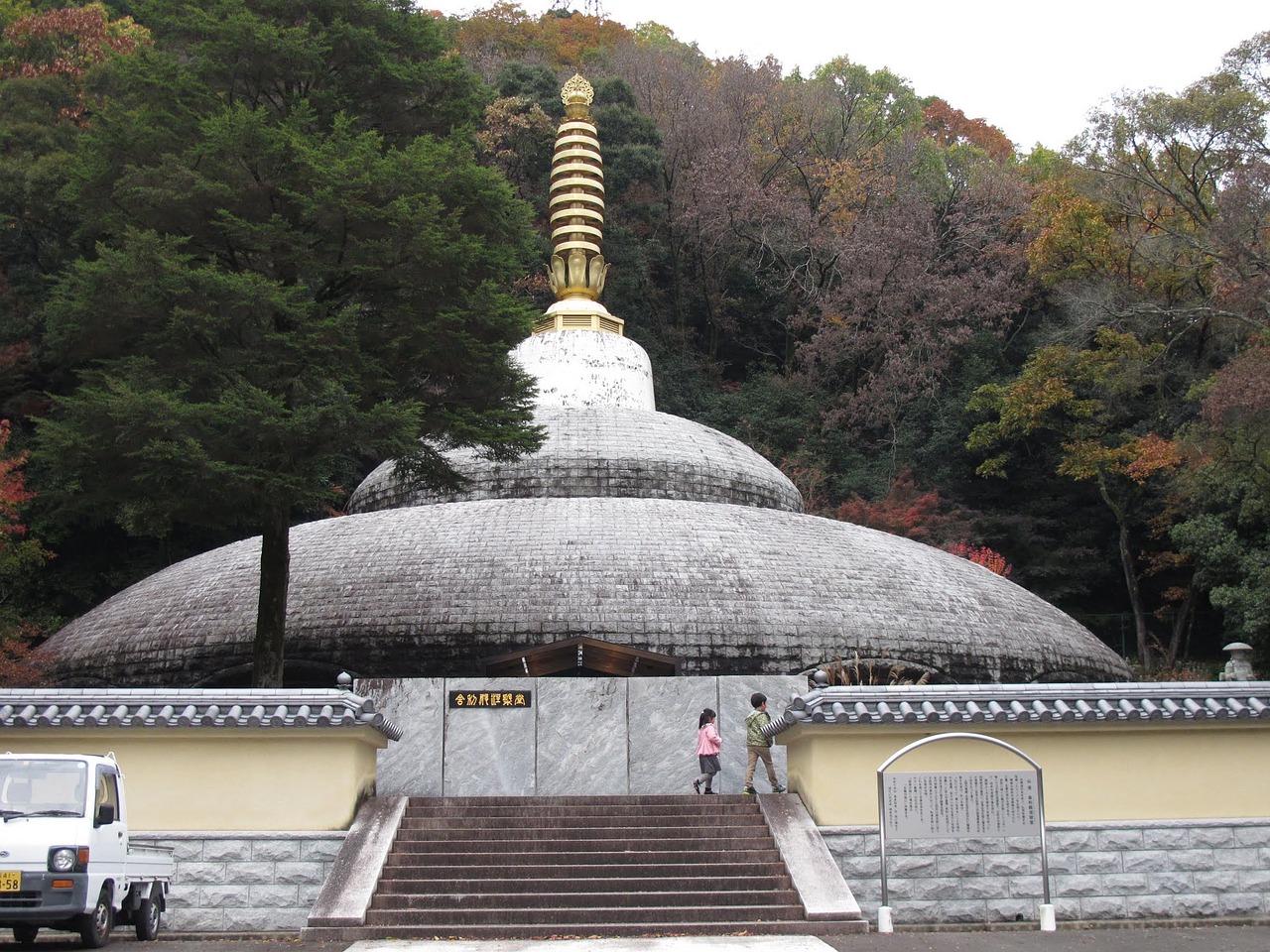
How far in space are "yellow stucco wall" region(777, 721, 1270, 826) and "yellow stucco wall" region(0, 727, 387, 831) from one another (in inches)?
160

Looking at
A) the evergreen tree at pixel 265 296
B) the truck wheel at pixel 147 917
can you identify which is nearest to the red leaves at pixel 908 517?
the evergreen tree at pixel 265 296

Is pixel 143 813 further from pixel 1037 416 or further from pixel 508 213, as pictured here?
pixel 1037 416

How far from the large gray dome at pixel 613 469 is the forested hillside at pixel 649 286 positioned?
2598 mm

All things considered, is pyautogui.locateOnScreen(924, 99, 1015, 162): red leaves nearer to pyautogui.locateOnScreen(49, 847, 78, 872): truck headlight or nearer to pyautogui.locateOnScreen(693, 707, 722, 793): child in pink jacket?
pyautogui.locateOnScreen(693, 707, 722, 793): child in pink jacket

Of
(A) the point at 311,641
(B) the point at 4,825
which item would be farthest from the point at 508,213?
(B) the point at 4,825

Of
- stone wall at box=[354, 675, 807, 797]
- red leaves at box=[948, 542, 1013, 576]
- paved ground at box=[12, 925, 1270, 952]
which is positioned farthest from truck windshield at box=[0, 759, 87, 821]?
red leaves at box=[948, 542, 1013, 576]

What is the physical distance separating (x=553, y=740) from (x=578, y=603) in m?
2.70

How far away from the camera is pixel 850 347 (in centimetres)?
3819

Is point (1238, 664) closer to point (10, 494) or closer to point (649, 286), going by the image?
point (10, 494)

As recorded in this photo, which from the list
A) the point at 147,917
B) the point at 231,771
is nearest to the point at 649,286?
the point at 231,771

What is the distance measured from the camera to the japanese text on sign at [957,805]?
34.8ft

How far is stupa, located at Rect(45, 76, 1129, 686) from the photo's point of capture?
16859 millimetres

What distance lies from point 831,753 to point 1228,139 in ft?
82.4

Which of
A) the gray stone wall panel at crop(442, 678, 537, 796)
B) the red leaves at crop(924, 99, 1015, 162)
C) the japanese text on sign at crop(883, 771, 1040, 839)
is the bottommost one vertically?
the japanese text on sign at crop(883, 771, 1040, 839)
